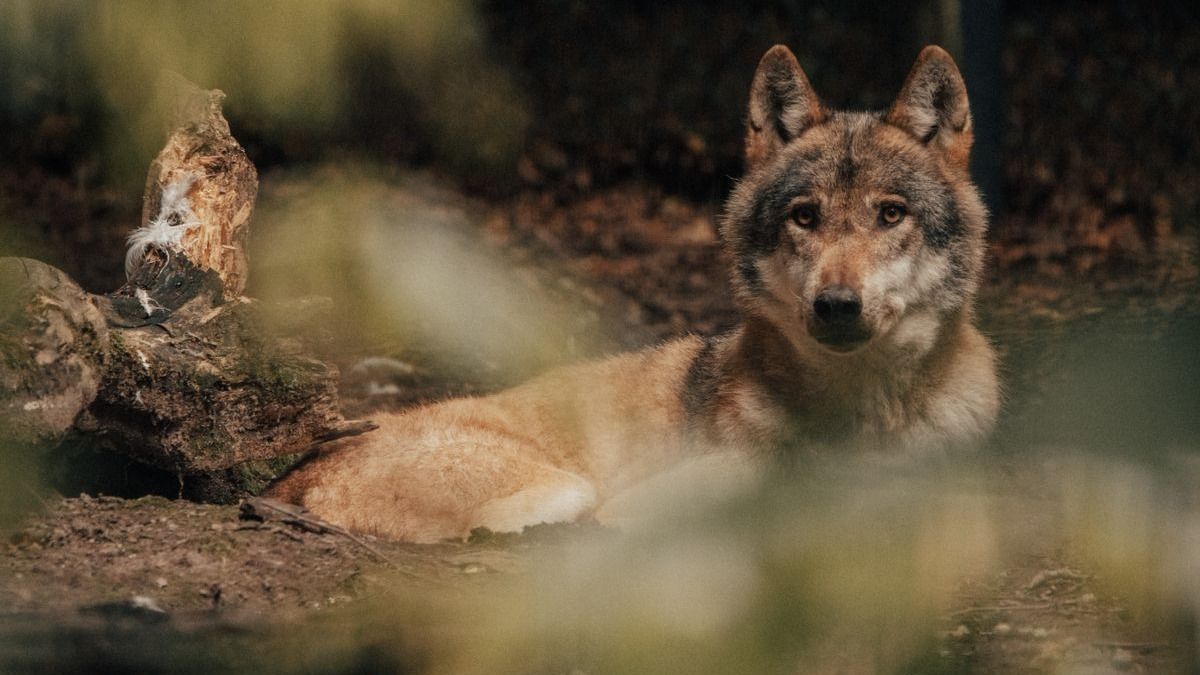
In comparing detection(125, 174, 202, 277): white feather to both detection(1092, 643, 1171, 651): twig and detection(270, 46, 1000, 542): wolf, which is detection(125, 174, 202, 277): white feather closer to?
detection(270, 46, 1000, 542): wolf

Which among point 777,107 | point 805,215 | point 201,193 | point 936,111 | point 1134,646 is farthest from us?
point 777,107

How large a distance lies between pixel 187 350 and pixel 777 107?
9.18 feet

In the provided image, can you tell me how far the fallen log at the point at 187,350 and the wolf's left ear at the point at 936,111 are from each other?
8.83 ft

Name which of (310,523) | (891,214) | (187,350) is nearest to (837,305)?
(891,214)

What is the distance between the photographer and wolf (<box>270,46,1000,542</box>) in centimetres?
538

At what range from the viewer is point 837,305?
5008mm

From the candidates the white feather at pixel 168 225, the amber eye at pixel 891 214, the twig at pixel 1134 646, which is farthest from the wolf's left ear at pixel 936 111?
the white feather at pixel 168 225

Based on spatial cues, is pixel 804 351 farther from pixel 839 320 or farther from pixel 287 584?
pixel 287 584

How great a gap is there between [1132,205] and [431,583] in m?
9.08

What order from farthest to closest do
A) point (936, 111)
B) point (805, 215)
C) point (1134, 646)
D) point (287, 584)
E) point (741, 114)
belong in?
point (741, 114) → point (936, 111) → point (805, 215) → point (287, 584) → point (1134, 646)

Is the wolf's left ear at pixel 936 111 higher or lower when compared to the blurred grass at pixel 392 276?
higher

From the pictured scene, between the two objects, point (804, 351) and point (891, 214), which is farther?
point (804, 351)

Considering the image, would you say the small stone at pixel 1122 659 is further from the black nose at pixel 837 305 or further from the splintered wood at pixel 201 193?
the splintered wood at pixel 201 193

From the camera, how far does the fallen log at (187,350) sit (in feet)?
14.7
